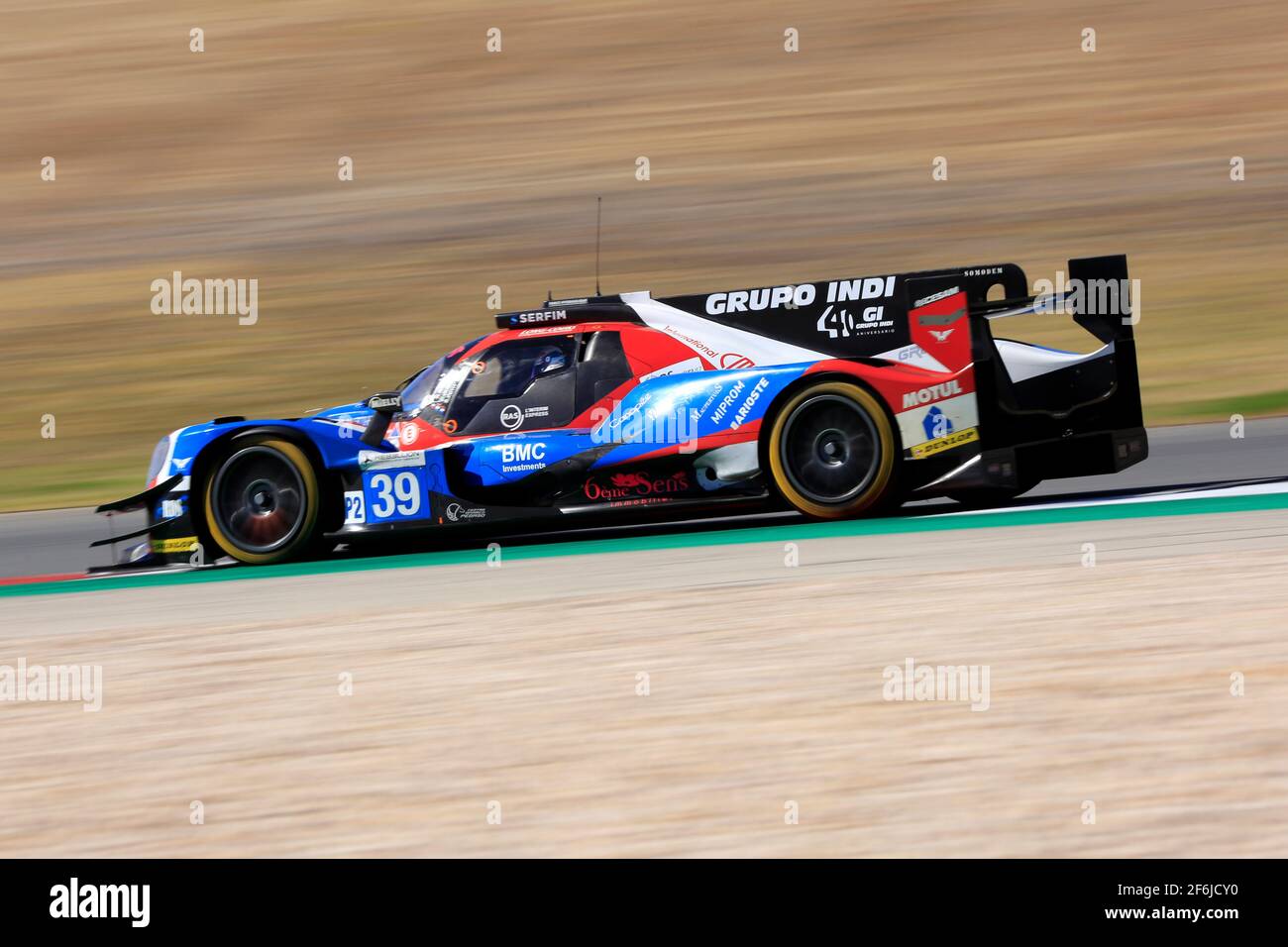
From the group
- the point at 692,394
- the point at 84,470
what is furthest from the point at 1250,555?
the point at 84,470

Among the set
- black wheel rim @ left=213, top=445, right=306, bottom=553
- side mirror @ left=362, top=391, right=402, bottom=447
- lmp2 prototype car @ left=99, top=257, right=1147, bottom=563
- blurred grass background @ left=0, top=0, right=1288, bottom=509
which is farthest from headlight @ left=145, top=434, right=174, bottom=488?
blurred grass background @ left=0, top=0, right=1288, bottom=509

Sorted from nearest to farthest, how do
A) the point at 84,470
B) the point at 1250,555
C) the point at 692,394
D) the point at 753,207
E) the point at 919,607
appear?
the point at 919,607 < the point at 1250,555 < the point at 692,394 < the point at 84,470 < the point at 753,207

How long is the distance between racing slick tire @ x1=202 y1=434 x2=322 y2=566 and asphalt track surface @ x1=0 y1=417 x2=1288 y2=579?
0.85 m

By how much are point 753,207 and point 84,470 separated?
1037 cm

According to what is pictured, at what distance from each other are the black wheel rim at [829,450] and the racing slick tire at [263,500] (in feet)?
9.95

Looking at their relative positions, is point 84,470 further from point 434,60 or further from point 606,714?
point 434,60

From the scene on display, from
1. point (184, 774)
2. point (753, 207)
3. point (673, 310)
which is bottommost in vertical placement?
point (184, 774)

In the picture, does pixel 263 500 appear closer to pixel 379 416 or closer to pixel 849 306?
pixel 379 416

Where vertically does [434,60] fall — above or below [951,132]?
above

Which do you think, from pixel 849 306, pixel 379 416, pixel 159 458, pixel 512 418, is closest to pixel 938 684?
pixel 849 306

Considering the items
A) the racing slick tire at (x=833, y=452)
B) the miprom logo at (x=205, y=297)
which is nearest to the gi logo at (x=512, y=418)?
the racing slick tire at (x=833, y=452)

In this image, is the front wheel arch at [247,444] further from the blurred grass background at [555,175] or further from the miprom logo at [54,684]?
the blurred grass background at [555,175]

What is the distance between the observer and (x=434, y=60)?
90.1 ft

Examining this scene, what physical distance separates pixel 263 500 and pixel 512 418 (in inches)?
69.0
